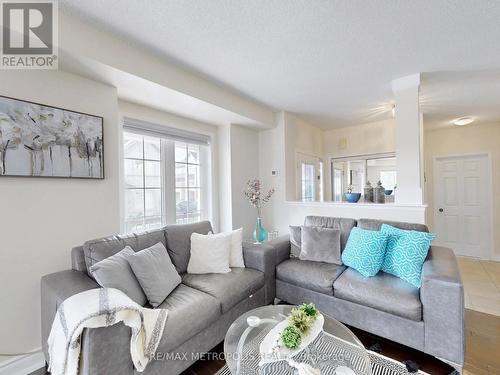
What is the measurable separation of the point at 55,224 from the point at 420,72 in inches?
147

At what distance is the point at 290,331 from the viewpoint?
122 cm

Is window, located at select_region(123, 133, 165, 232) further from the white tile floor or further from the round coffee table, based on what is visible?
the white tile floor

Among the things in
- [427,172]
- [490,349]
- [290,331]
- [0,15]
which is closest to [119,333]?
[290,331]

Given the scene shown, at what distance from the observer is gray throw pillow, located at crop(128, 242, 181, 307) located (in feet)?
5.40

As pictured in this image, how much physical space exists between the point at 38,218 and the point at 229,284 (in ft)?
5.11

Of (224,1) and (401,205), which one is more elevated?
(224,1)

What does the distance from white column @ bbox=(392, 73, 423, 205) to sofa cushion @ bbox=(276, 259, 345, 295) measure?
1201 mm

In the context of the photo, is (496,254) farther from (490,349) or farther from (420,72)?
(420,72)

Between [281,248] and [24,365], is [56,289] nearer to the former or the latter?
[24,365]

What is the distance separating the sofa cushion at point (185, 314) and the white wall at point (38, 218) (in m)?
1.02

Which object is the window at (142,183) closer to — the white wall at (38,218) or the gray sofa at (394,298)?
the white wall at (38,218)

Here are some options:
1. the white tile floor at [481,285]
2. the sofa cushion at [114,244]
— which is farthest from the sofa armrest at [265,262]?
the white tile floor at [481,285]

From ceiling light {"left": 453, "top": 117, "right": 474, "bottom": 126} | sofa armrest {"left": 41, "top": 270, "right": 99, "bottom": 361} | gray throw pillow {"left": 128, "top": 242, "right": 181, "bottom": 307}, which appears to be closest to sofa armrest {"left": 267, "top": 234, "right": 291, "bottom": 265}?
gray throw pillow {"left": 128, "top": 242, "right": 181, "bottom": 307}

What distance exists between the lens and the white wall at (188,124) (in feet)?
8.73
